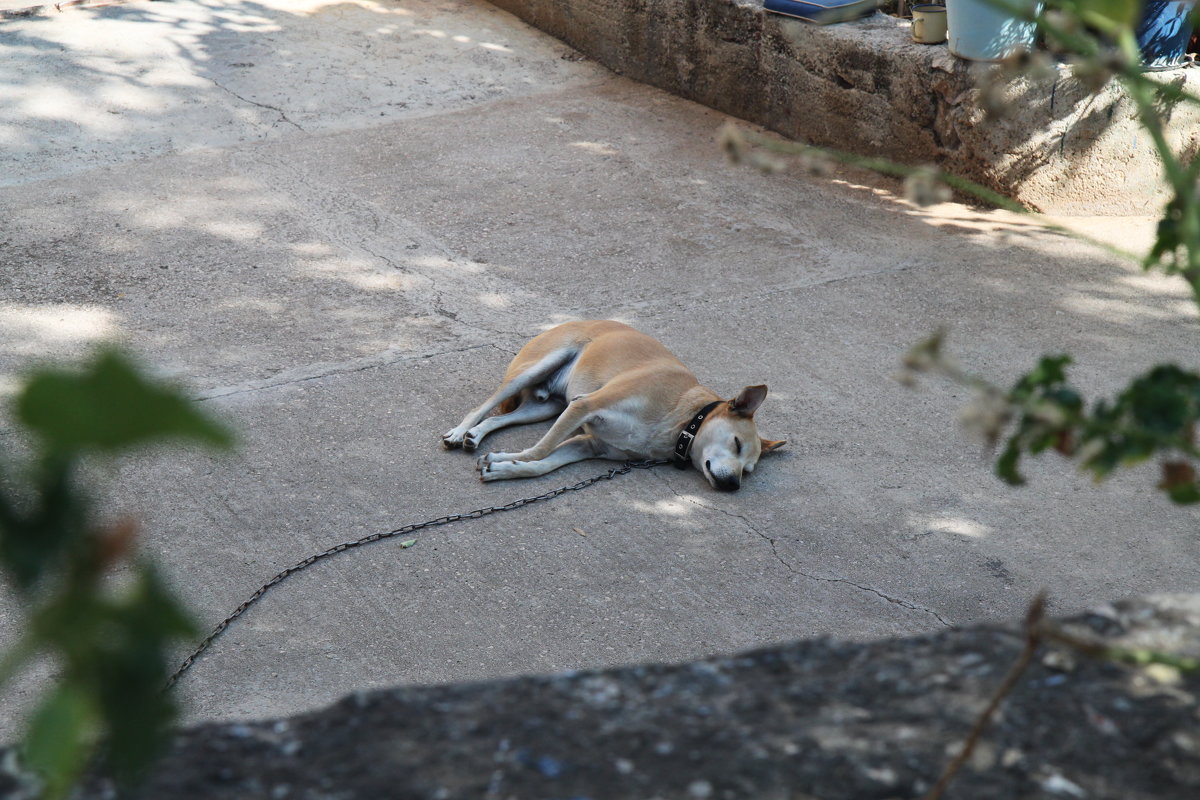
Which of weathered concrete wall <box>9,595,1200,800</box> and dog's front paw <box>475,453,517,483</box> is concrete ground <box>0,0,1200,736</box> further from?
weathered concrete wall <box>9,595,1200,800</box>

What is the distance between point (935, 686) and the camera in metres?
1.72

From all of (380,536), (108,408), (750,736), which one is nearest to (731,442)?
(380,536)

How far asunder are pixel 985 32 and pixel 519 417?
165 inches

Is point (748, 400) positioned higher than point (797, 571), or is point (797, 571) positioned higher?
point (748, 400)

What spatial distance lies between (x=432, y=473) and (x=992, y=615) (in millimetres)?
2393

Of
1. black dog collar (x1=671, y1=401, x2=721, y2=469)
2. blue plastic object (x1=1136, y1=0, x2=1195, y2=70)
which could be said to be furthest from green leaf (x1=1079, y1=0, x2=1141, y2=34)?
blue plastic object (x1=1136, y1=0, x2=1195, y2=70)

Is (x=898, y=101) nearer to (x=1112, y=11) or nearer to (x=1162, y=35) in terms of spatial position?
(x=1162, y=35)

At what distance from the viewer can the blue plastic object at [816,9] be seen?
8227 millimetres

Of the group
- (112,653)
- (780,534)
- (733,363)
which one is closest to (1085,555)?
(780,534)

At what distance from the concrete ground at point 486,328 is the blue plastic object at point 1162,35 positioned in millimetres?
1140

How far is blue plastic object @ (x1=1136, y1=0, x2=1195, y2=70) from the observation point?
23.8 feet

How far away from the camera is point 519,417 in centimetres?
554

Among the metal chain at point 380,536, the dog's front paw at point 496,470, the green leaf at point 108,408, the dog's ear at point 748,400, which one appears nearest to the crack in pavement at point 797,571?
the metal chain at point 380,536

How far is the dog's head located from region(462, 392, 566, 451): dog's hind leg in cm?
92
